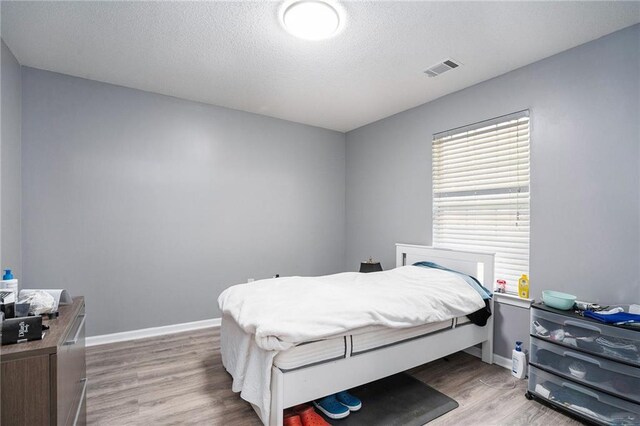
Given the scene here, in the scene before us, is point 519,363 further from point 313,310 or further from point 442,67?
point 442,67

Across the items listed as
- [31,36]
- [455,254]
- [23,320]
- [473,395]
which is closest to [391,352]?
[473,395]

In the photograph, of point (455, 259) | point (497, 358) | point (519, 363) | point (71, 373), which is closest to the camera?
point (71, 373)

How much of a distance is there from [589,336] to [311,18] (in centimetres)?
273

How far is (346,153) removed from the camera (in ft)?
15.9

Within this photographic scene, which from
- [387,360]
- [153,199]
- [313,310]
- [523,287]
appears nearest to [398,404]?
[387,360]

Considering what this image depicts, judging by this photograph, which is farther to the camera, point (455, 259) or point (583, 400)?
point (455, 259)

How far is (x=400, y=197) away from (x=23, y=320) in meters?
3.47

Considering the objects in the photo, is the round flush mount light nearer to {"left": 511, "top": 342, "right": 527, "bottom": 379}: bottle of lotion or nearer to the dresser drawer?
the dresser drawer

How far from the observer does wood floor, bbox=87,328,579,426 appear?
201cm

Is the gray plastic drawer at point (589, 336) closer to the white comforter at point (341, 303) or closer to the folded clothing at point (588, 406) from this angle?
the folded clothing at point (588, 406)

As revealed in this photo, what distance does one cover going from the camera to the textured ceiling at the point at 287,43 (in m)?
2.01

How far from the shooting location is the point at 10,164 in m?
2.54

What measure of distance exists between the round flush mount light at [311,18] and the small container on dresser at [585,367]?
2.47 m

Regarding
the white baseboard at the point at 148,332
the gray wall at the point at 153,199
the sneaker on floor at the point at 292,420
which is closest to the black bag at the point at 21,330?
the sneaker on floor at the point at 292,420
